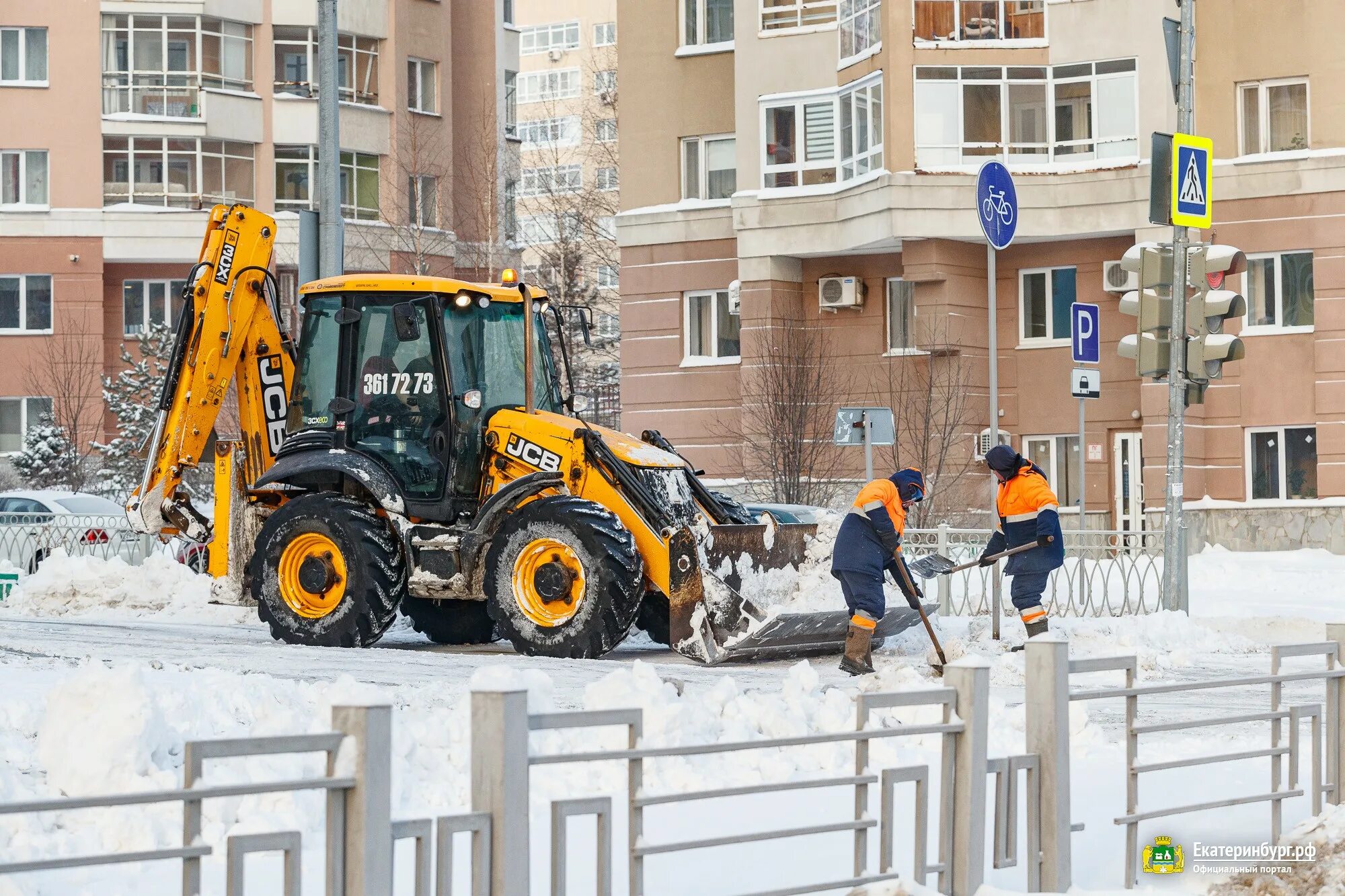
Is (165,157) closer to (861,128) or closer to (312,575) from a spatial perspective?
(861,128)

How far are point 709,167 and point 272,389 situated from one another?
1964 centimetres

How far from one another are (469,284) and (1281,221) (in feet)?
61.7

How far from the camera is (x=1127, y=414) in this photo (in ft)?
104

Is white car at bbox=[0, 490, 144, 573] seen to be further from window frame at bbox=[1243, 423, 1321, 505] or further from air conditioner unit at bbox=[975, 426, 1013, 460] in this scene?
window frame at bbox=[1243, 423, 1321, 505]

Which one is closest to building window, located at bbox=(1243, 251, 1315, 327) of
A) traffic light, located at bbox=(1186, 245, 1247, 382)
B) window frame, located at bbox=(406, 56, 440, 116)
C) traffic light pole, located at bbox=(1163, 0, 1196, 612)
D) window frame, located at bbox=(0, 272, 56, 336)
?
traffic light pole, located at bbox=(1163, 0, 1196, 612)

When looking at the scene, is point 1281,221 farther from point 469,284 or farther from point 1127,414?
point 469,284

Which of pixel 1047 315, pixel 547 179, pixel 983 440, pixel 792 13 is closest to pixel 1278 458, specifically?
pixel 1047 315

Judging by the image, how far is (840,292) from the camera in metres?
33.5

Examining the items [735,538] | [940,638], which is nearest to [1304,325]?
[940,638]

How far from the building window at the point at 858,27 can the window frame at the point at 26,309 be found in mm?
20907

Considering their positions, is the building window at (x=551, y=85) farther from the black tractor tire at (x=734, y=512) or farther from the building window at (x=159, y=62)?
the black tractor tire at (x=734, y=512)

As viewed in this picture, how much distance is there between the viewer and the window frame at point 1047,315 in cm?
3256

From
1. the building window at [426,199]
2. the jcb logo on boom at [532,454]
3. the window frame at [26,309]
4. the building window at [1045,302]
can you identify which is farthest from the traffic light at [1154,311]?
the window frame at [26,309]

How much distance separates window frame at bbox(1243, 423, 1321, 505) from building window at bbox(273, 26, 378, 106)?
23.7 metres
